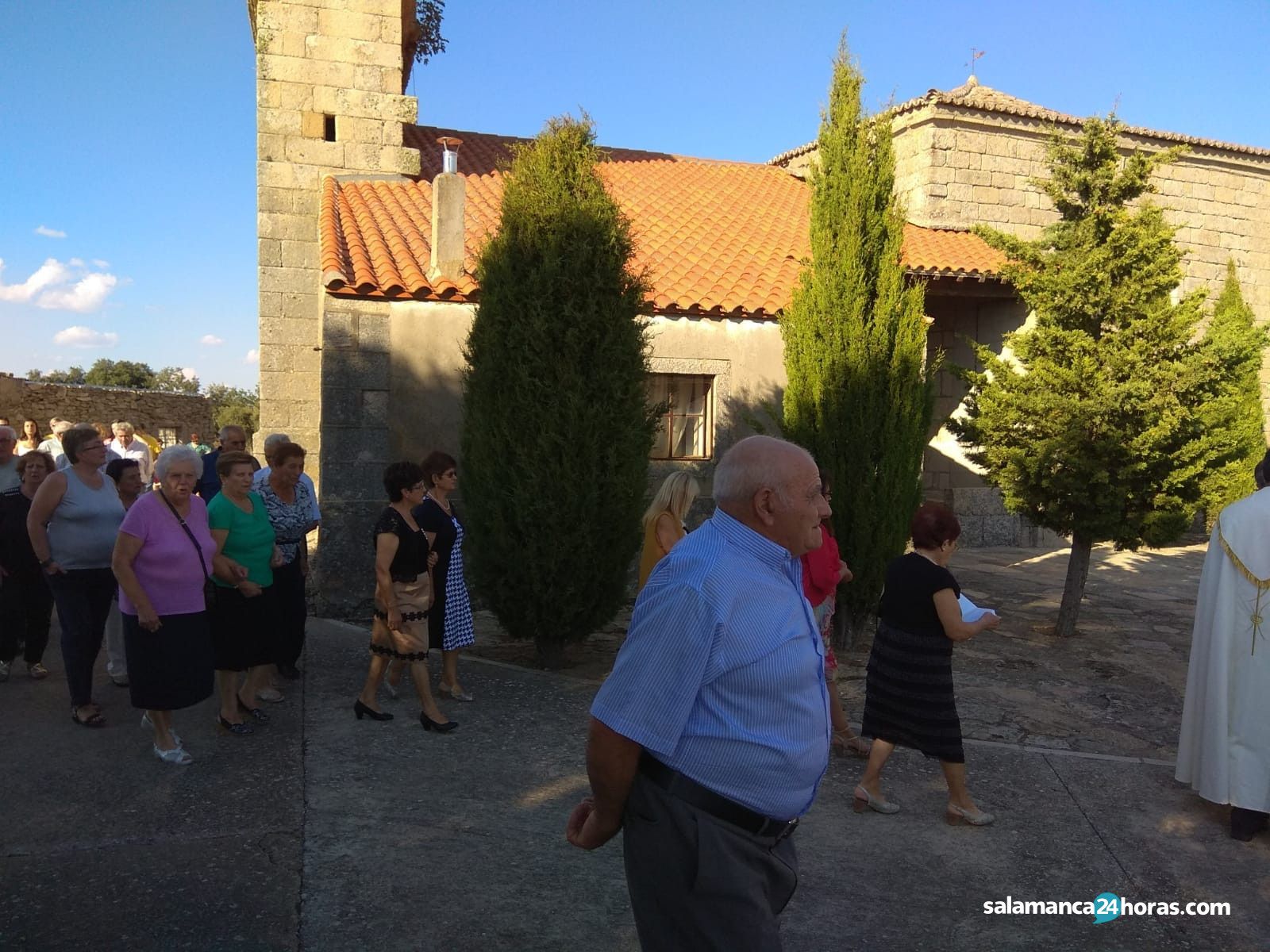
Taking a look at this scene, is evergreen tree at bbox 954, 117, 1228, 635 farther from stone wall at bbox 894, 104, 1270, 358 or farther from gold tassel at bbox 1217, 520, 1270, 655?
stone wall at bbox 894, 104, 1270, 358

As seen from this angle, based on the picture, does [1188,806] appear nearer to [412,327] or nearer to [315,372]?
[412,327]

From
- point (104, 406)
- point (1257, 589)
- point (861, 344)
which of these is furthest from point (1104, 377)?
point (104, 406)

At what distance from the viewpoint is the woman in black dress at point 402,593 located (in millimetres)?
5434

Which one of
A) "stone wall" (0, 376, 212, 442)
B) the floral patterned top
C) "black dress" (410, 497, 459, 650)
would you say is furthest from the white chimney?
"stone wall" (0, 376, 212, 442)

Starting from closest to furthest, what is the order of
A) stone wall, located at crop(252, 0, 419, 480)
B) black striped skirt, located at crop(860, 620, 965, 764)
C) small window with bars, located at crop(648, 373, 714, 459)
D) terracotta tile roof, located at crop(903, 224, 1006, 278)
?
black striped skirt, located at crop(860, 620, 965, 764), small window with bars, located at crop(648, 373, 714, 459), stone wall, located at crop(252, 0, 419, 480), terracotta tile roof, located at crop(903, 224, 1006, 278)

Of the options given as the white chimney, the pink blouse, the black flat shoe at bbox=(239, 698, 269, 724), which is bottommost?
the black flat shoe at bbox=(239, 698, 269, 724)

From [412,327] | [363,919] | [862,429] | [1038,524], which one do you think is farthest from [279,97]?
[363,919]

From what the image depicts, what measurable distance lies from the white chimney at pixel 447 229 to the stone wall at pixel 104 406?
866cm

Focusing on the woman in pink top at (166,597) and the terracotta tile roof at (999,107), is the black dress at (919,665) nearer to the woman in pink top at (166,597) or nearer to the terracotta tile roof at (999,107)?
the woman in pink top at (166,597)

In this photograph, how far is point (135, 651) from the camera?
4867 mm

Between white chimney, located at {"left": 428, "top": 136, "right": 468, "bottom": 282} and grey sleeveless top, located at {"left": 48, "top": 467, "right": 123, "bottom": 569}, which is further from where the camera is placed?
white chimney, located at {"left": 428, "top": 136, "right": 468, "bottom": 282}

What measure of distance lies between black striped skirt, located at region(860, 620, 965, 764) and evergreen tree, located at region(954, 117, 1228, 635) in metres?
4.66

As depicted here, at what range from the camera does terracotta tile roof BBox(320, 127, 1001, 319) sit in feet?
32.4

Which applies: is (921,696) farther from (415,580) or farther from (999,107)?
(999,107)
